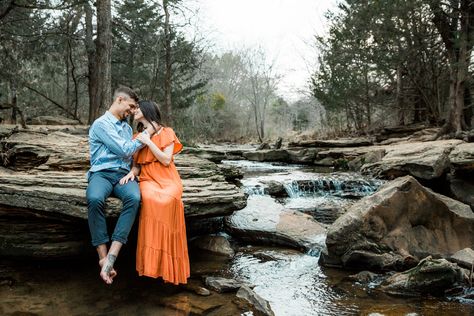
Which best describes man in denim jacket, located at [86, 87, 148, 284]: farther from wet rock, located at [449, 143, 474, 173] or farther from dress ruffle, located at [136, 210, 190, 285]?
wet rock, located at [449, 143, 474, 173]

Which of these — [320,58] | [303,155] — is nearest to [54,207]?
[303,155]

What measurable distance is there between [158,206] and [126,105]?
1.16 metres

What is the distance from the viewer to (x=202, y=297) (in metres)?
3.58

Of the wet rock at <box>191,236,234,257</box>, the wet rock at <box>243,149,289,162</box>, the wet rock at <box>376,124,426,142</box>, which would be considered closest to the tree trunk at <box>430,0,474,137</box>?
the wet rock at <box>376,124,426,142</box>

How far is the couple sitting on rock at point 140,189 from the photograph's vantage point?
11.0 ft

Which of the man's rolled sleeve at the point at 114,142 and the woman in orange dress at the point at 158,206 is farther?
the man's rolled sleeve at the point at 114,142

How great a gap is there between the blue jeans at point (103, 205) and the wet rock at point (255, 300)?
121cm

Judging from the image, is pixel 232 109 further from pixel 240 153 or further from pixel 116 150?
pixel 116 150

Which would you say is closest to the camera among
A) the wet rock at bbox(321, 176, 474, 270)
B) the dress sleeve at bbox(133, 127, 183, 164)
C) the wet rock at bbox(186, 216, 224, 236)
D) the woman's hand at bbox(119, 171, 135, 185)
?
the woman's hand at bbox(119, 171, 135, 185)

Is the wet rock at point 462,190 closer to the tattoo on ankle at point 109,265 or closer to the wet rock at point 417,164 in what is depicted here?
the wet rock at point 417,164

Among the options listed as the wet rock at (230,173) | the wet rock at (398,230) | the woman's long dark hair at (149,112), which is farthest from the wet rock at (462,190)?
the woman's long dark hair at (149,112)

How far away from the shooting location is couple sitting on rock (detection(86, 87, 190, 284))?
3.36 meters

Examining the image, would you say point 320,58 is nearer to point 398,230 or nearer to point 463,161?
point 463,161

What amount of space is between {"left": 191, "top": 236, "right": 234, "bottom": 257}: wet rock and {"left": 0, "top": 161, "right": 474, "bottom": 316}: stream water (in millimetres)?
130
